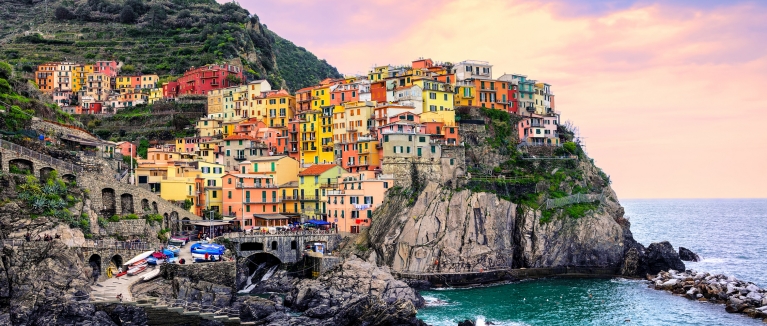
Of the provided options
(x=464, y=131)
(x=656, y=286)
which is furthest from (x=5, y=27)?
(x=656, y=286)

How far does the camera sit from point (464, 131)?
297 feet

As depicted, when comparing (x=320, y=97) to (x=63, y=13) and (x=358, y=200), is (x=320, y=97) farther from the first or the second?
(x=63, y=13)

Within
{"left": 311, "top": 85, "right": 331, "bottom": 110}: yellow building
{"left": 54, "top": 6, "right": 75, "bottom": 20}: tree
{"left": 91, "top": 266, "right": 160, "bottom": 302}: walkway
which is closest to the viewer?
{"left": 91, "top": 266, "right": 160, "bottom": 302}: walkway

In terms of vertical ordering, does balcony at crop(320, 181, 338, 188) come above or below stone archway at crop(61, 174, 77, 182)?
below

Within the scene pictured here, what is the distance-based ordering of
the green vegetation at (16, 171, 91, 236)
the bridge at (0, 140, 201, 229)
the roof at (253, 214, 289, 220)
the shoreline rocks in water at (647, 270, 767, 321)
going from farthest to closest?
the roof at (253, 214, 289, 220) → the shoreline rocks in water at (647, 270, 767, 321) → the bridge at (0, 140, 201, 229) → the green vegetation at (16, 171, 91, 236)

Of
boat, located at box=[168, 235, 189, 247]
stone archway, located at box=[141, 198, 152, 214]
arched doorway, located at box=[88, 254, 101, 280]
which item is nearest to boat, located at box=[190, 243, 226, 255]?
boat, located at box=[168, 235, 189, 247]

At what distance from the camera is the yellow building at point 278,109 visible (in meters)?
105

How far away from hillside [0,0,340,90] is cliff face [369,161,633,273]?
58.0 meters

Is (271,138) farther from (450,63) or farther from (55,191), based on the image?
(55,191)

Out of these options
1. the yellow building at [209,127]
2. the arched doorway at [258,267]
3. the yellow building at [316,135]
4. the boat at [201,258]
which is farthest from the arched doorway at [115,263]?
the yellow building at [209,127]

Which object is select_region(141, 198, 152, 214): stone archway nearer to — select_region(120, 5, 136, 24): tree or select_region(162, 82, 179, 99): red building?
select_region(162, 82, 179, 99): red building

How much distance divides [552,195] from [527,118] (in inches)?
614

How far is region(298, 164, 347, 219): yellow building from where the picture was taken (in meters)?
83.6

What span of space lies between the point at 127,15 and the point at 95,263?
10201cm
